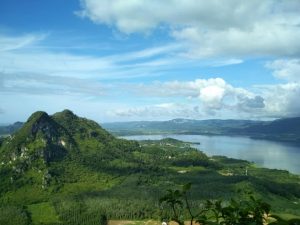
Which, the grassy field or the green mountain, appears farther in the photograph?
Answer: the green mountain

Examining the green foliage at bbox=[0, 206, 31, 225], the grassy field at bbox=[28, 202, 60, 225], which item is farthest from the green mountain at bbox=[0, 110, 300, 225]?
the green foliage at bbox=[0, 206, 31, 225]

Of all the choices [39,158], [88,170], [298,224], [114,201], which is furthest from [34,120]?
[298,224]

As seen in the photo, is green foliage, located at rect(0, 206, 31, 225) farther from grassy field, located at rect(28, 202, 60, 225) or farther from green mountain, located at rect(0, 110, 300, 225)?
grassy field, located at rect(28, 202, 60, 225)

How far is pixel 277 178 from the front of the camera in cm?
15500

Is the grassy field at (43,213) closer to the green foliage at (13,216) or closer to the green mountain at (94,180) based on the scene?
the green mountain at (94,180)

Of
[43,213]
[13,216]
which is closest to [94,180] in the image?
[43,213]

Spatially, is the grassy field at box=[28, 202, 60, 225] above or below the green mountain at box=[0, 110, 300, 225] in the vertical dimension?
below

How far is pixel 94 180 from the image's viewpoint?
154m

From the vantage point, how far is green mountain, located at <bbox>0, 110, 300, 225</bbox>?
10831 centimetres

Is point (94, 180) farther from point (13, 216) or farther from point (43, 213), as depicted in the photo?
point (13, 216)

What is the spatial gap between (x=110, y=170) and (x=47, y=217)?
204 feet

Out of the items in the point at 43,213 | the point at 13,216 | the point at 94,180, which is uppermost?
the point at 94,180

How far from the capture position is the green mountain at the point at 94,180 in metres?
108

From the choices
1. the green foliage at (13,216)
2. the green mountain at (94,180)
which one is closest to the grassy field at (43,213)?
the green mountain at (94,180)
